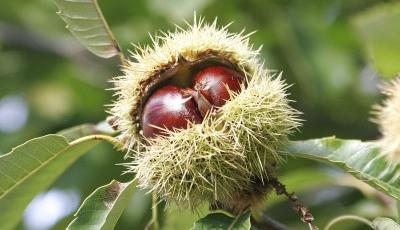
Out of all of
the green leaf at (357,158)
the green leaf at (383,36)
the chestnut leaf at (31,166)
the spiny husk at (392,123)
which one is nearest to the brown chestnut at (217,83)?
the green leaf at (357,158)

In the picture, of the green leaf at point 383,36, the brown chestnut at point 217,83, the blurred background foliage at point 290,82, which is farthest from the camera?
the blurred background foliage at point 290,82

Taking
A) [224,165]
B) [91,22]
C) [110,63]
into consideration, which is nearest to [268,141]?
[224,165]

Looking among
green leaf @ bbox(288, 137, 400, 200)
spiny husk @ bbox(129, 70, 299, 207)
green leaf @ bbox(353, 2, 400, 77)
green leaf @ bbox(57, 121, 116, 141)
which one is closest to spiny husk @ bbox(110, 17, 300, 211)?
spiny husk @ bbox(129, 70, 299, 207)

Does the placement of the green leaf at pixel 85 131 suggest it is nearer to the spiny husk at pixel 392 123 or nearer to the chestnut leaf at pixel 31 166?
the chestnut leaf at pixel 31 166

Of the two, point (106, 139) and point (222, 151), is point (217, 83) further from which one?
point (106, 139)

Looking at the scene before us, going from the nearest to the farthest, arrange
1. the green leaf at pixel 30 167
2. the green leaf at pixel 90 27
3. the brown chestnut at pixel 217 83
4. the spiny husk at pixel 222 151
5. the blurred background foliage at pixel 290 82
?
the spiny husk at pixel 222 151, the brown chestnut at pixel 217 83, the green leaf at pixel 30 167, the green leaf at pixel 90 27, the blurred background foliage at pixel 290 82
